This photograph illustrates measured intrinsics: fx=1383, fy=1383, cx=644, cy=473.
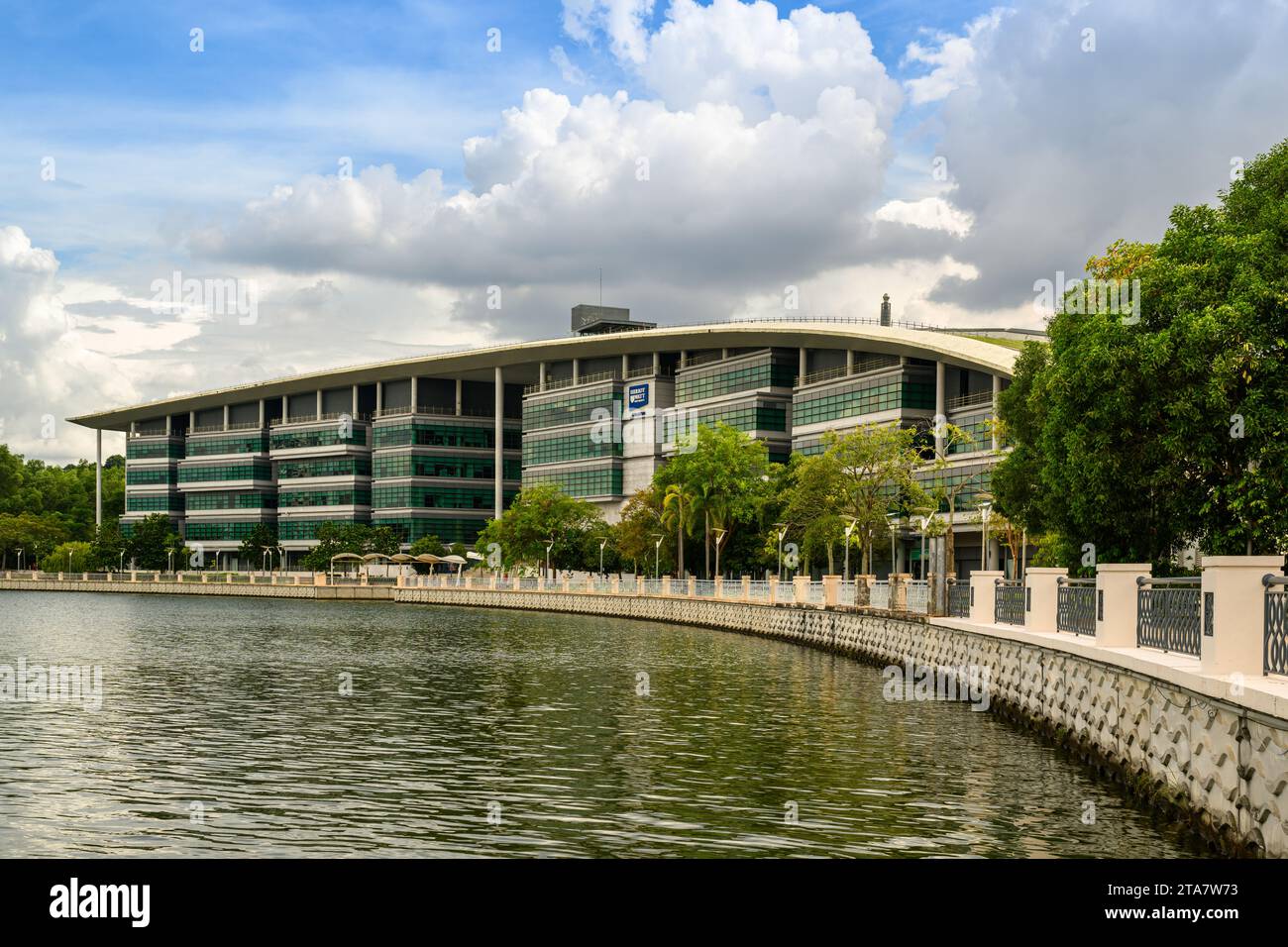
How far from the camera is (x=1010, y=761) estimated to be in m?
22.5

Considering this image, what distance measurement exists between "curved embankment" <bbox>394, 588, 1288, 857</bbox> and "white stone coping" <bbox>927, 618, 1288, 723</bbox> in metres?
0.11

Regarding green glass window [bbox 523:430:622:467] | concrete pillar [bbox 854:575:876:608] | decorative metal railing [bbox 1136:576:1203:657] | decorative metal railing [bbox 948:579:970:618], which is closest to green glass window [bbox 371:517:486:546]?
green glass window [bbox 523:430:622:467]

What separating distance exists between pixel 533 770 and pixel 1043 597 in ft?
38.9

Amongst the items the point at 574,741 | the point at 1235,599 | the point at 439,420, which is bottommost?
the point at 574,741

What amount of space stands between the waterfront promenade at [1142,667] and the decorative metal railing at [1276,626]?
0.10 ft

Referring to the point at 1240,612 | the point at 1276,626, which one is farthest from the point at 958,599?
the point at 1276,626

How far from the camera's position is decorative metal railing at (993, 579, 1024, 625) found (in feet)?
100

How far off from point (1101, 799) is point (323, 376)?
139 metres

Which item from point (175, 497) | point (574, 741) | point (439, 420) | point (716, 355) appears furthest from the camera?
point (175, 497)

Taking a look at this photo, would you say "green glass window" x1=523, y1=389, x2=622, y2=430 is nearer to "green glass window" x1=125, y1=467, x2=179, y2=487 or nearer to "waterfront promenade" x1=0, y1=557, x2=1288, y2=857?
"green glass window" x1=125, y1=467, x2=179, y2=487

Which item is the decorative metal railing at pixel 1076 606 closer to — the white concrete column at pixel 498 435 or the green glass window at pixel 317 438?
the white concrete column at pixel 498 435

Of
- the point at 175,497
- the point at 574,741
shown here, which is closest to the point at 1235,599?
the point at 574,741

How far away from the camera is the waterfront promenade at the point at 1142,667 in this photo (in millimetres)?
14242
